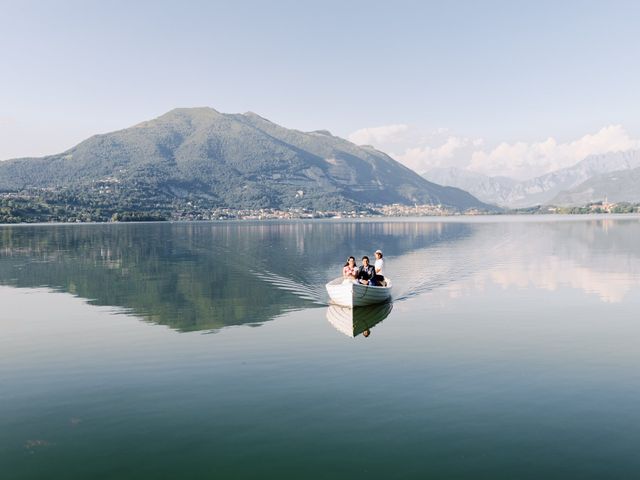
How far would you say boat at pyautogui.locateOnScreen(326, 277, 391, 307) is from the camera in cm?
3966

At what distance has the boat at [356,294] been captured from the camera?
1561 inches

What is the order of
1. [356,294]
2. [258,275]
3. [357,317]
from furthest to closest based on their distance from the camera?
1. [258,275]
2. [356,294]
3. [357,317]

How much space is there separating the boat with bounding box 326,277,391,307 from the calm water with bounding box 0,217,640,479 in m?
1.03

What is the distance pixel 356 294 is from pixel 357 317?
2212 mm

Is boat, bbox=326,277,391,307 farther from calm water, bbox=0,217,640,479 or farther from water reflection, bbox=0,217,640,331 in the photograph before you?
water reflection, bbox=0,217,640,331

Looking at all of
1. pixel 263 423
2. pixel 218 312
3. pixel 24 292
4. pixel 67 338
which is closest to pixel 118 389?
pixel 263 423

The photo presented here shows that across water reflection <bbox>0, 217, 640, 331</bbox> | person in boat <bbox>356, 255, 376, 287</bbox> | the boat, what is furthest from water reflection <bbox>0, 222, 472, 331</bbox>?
person in boat <bbox>356, 255, 376, 287</bbox>

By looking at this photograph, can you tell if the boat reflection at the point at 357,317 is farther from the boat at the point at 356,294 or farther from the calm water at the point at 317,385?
the boat at the point at 356,294

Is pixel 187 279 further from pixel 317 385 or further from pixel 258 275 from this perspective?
pixel 317 385

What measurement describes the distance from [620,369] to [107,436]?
72.7ft

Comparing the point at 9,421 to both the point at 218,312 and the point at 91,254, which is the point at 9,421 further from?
the point at 91,254

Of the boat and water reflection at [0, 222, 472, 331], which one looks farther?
water reflection at [0, 222, 472, 331]

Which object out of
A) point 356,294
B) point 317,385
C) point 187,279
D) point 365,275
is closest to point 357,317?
point 356,294

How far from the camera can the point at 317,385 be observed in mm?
22219
